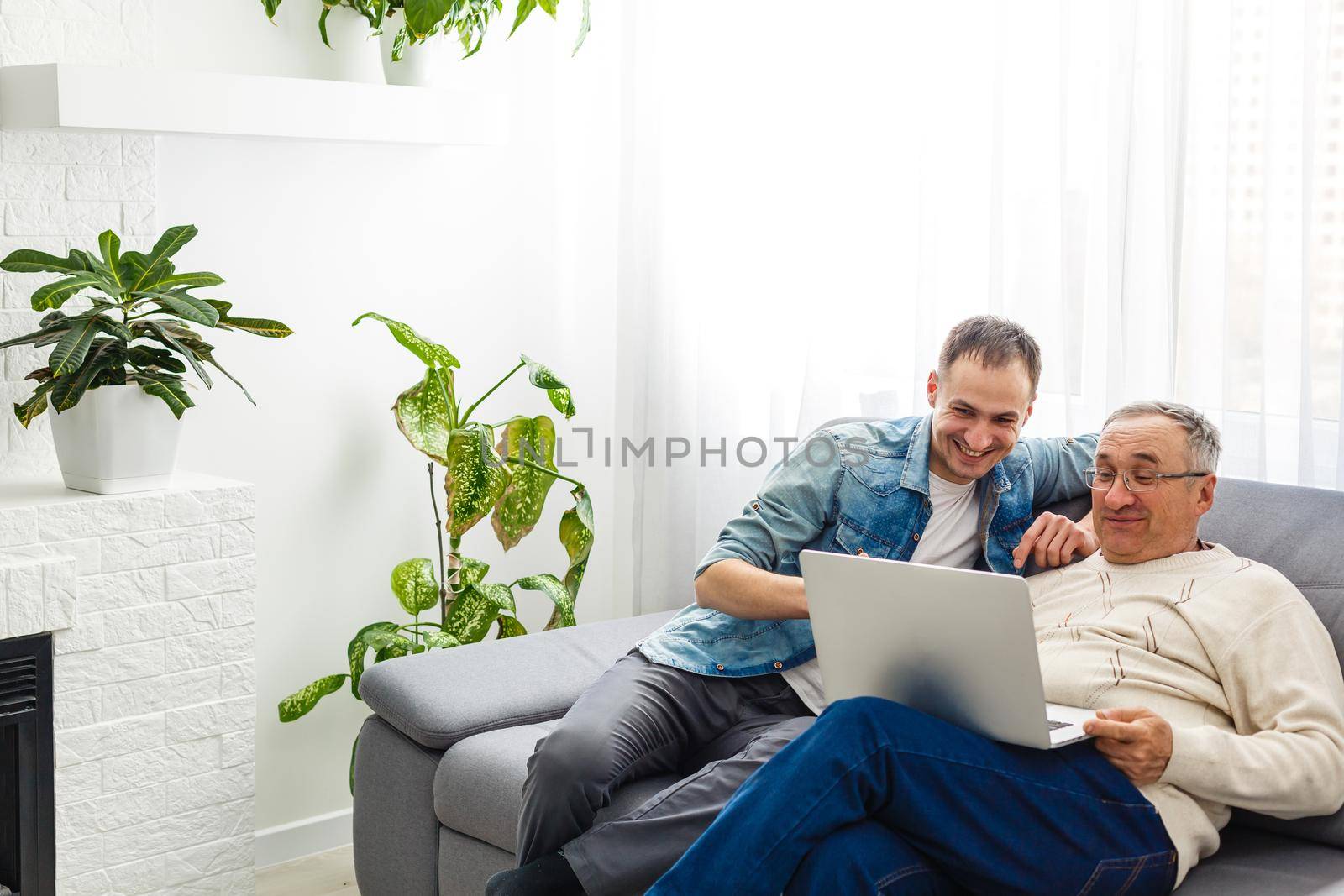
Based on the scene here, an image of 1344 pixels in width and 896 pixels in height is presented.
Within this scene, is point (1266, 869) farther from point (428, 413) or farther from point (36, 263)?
point (36, 263)

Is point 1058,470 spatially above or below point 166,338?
below

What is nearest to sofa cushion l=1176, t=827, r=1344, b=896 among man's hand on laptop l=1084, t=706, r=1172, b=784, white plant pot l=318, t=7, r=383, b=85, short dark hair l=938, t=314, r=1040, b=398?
man's hand on laptop l=1084, t=706, r=1172, b=784

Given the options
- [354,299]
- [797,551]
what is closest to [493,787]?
[797,551]

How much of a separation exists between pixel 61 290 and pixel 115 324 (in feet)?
0.37

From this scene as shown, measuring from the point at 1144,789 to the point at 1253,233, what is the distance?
103 centimetres

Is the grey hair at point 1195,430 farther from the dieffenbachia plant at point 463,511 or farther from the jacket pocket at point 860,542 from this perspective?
the dieffenbachia plant at point 463,511

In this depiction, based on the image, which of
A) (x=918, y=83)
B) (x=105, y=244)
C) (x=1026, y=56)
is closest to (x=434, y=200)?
(x=105, y=244)

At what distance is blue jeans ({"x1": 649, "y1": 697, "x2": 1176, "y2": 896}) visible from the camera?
5.40 ft

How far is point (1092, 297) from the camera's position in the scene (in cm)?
247

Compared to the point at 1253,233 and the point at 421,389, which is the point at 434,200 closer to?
the point at 421,389

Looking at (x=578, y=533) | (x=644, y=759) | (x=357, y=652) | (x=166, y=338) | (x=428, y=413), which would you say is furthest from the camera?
(x=578, y=533)

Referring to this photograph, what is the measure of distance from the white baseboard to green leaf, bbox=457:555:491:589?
1.92 ft

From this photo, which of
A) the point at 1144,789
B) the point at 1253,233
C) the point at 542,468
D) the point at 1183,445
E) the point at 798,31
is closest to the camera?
the point at 1144,789

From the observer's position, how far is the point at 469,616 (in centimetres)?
307
